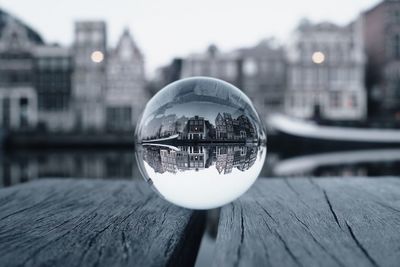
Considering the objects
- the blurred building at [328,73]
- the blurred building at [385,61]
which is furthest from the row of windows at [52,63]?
the blurred building at [385,61]

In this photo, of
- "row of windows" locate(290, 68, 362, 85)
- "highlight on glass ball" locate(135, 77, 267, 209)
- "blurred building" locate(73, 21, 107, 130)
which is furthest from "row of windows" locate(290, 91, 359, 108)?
"highlight on glass ball" locate(135, 77, 267, 209)

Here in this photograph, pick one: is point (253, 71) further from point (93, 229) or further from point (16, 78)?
point (93, 229)

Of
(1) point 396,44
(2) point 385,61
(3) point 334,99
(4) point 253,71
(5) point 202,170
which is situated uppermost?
(1) point 396,44

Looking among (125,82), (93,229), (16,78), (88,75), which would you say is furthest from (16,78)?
(93,229)

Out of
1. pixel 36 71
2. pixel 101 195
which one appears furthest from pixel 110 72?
pixel 101 195

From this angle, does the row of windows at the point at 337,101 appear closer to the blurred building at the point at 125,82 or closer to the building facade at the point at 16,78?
the blurred building at the point at 125,82

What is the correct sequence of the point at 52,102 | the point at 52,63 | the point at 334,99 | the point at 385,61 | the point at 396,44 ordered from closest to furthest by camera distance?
the point at 52,102
the point at 52,63
the point at 334,99
the point at 385,61
the point at 396,44
